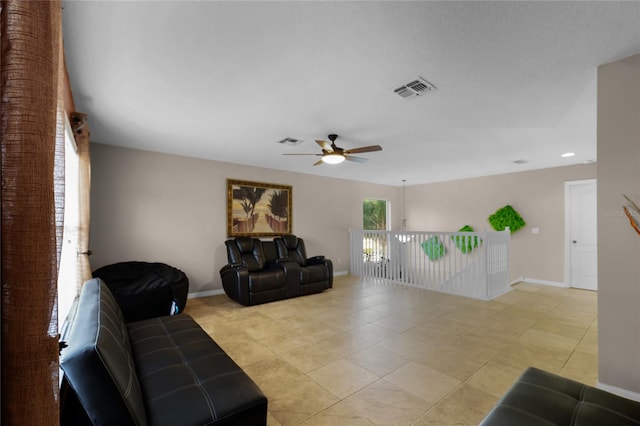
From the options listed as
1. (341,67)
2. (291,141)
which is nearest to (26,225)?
(341,67)

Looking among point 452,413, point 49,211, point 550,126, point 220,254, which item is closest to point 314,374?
point 452,413

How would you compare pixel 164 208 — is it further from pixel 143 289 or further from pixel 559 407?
pixel 559 407

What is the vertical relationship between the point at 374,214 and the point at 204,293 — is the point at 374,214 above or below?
above

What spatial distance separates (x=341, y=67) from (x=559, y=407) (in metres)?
2.35

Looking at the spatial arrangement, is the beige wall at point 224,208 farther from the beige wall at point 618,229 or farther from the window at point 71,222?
the beige wall at point 618,229

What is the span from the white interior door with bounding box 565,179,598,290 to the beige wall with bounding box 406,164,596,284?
10cm

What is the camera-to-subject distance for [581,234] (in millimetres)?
5496

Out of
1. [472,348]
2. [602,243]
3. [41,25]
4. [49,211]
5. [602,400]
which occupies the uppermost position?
[41,25]

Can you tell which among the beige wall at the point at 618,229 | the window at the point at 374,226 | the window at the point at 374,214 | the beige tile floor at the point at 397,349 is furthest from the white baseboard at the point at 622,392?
the window at the point at 374,214

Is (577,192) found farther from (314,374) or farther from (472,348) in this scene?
(314,374)

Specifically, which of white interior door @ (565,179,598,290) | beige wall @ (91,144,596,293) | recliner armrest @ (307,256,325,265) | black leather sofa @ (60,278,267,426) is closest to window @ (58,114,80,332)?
black leather sofa @ (60,278,267,426)

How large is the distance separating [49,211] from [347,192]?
673 centimetres

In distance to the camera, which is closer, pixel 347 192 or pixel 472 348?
pixel 472 348

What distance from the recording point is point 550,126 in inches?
134
